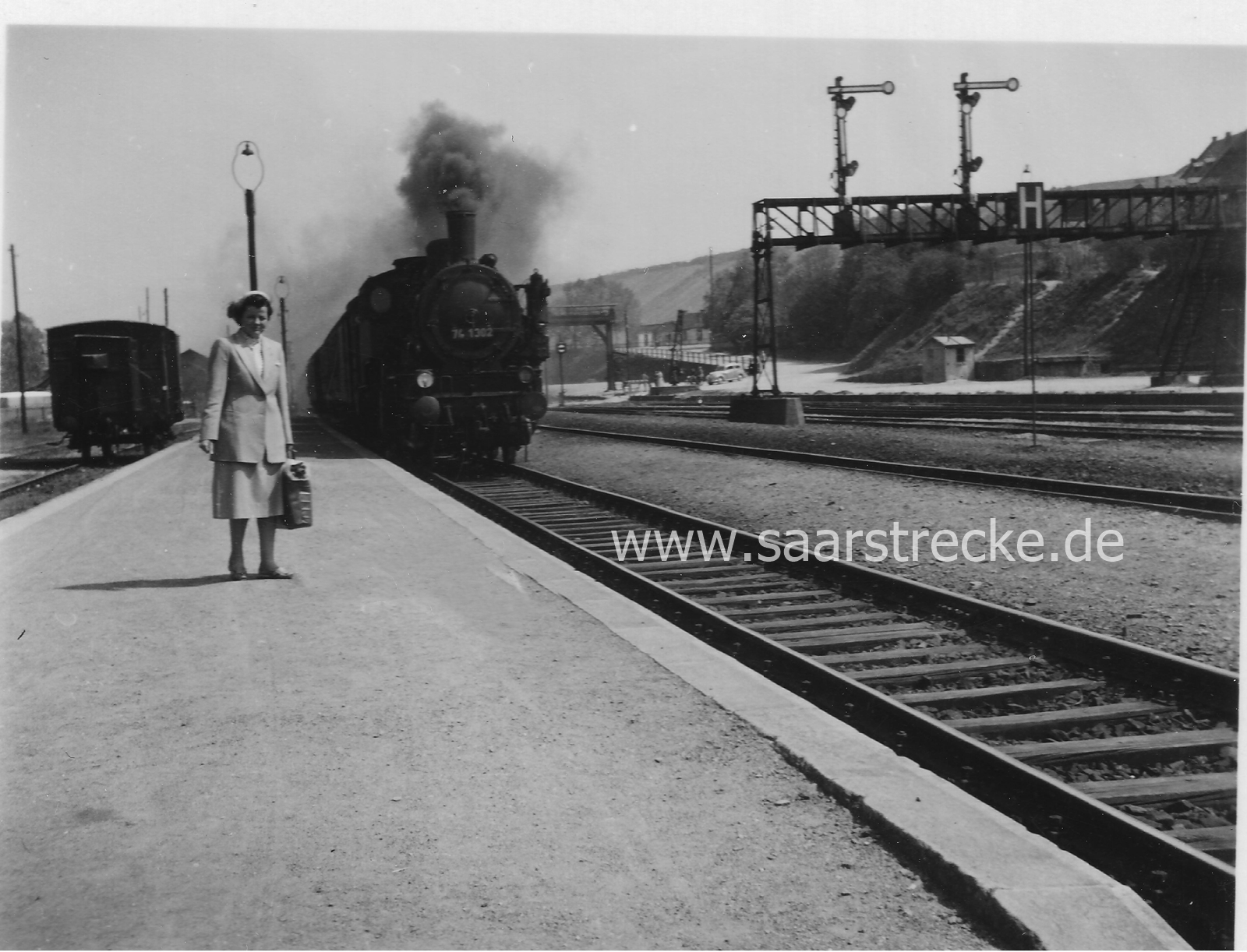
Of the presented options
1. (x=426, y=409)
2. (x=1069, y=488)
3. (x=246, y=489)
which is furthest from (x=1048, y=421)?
(x=246, y=489)

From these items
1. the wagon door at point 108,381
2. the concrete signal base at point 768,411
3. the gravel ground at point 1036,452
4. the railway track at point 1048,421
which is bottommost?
the gravel ground at point 1036,452

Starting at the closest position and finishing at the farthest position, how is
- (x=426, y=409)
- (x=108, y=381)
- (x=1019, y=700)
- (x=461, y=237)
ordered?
(x=1019, y=700), (x=426, y=409), (x=461, y=237), (x=108, y=381)

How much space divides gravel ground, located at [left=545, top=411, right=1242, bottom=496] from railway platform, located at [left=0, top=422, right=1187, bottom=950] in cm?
899

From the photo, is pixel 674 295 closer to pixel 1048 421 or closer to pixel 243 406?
pixel 1048 421

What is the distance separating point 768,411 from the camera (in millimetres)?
24391

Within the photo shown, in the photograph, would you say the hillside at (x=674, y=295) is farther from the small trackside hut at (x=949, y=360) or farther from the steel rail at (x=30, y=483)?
the steel rail at (x=30, y=483)

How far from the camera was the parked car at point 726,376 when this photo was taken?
2154 inches

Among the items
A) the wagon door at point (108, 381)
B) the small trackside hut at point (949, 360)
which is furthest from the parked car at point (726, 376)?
the wagon door at point (108, 381)

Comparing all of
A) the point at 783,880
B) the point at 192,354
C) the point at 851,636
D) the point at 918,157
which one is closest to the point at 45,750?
the point at 783,880

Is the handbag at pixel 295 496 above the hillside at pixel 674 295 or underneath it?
underneath

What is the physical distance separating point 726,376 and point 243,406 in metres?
49.5

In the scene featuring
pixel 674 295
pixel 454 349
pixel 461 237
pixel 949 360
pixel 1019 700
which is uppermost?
pixel 674 295

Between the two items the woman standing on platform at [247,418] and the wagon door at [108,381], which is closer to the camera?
the woman standing on platform at [247,418]

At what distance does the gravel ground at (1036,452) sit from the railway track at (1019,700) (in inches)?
255
